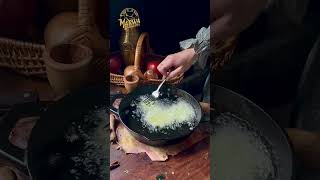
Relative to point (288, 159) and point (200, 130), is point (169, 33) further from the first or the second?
point (288, 159)

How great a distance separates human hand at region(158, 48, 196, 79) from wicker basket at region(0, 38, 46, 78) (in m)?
0.24

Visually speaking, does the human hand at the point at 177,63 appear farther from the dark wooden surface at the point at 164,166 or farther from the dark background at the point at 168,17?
the dark wooden surface at the point at 164,166

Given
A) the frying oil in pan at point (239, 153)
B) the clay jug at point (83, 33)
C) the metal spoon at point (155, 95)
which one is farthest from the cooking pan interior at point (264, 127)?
the clay jug at point (83, 33)

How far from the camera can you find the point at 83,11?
34.8 inches

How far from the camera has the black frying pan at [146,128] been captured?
0.76m

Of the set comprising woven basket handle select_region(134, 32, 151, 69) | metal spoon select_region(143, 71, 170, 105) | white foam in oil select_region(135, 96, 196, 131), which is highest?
woven basket handle select_region(134, 32, 151, 69)

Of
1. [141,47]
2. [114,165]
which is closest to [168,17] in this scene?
[141,47]

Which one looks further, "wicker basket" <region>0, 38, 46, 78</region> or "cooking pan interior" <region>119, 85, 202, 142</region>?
"wicker basket" <region>0, 38, 46, 78</region>

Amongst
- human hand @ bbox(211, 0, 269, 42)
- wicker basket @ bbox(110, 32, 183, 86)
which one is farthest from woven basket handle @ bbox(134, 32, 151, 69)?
human hand @ bbox(211, 0, 269, 42)

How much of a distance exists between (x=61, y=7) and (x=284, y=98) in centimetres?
55

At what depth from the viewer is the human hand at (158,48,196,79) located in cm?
83

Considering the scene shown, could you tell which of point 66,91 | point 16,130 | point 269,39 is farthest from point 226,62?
point 16,130

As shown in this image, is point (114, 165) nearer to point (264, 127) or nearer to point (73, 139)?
point (73, 139)

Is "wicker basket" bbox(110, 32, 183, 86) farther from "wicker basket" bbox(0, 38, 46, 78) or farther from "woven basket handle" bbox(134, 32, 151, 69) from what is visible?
"wicker basket" bbox(0, 38, 46, 78)
